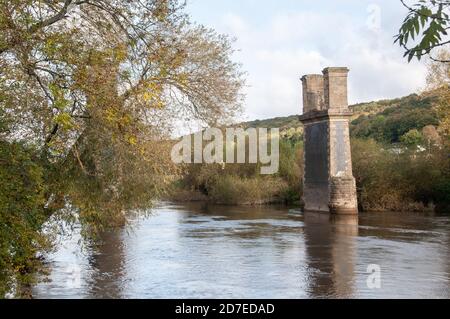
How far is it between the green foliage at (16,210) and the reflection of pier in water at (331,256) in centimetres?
620

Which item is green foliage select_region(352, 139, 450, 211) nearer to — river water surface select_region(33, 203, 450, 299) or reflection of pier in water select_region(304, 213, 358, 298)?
reflection of pier in water select_region(304, 213, 358, 298)

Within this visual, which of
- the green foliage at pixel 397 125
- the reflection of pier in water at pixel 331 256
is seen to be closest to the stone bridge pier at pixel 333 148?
the reflection of pier in water at pixel 331 256

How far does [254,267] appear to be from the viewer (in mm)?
15812

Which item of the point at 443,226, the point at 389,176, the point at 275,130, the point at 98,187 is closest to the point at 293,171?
the point at 275,130

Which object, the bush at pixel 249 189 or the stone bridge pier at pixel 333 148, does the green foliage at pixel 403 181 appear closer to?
the stone bridge pier at pixel 333 148

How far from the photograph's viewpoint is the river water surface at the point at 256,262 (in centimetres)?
1263

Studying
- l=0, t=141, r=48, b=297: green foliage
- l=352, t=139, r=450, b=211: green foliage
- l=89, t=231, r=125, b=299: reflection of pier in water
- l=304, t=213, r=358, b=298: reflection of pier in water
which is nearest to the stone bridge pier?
l=352, t=139, r=450, b=211: green foliage

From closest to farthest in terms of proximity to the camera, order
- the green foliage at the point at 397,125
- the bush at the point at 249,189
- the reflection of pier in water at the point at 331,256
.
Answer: the reflection of pier in water at the point at 331,256, the bush at the point at 249,189, the green foliage at the point at 397,125

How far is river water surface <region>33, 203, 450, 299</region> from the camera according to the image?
1263 centimetres

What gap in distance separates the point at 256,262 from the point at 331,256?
2.80 meters

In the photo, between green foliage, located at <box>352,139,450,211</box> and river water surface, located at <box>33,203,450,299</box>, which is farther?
green foliage, located at <box>352,139,450,211</box>

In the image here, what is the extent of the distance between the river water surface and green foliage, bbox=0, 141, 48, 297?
3.65m

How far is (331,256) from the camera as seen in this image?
18.1 metres

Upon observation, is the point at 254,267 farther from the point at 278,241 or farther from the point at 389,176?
the point at 389,176
